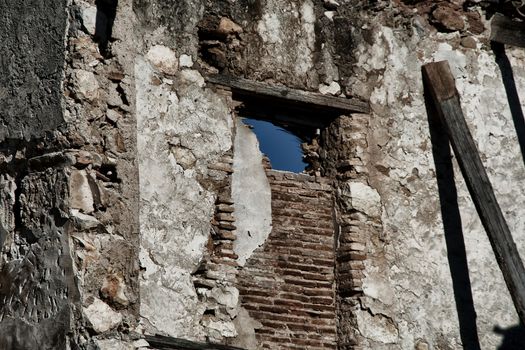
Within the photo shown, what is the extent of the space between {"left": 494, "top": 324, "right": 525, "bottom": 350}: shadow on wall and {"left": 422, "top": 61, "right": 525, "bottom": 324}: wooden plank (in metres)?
0.42

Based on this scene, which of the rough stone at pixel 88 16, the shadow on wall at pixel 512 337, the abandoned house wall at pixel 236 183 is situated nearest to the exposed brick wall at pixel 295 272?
the abandoned house wall at pixel 236 183

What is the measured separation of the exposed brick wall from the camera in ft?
26.2

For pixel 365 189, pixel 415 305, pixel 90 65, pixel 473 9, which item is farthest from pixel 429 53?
pixel 90 65

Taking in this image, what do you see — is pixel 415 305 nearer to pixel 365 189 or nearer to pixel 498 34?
pixel 365 189

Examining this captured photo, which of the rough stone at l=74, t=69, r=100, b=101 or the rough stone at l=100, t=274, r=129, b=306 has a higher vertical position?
the rough stone at l=74, t=69, r=100, b=101

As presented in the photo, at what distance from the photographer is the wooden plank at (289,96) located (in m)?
8.11

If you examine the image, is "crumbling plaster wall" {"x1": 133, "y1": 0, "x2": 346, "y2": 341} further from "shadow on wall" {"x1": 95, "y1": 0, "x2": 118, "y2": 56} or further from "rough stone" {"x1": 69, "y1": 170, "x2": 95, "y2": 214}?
"rough stone" {"x1": 69, "y1": 170, "x2": 95, "y2": 214}

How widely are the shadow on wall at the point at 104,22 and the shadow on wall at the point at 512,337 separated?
3086 mm

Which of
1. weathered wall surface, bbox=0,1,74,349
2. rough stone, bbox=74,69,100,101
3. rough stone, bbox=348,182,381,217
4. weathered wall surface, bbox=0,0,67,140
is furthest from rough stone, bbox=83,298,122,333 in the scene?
rough stone, bbox=348,182,381,217

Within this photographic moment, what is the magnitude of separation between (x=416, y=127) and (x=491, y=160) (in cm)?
57

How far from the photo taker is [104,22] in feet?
24.6

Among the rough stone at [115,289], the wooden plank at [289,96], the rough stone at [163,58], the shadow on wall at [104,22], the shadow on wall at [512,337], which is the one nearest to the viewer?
the rough stone at [115,289]

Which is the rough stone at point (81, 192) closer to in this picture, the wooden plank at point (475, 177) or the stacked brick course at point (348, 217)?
the stacked brick course at point (348, 217)

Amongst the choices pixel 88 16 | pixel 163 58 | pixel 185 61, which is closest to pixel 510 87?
pixel 185 61
